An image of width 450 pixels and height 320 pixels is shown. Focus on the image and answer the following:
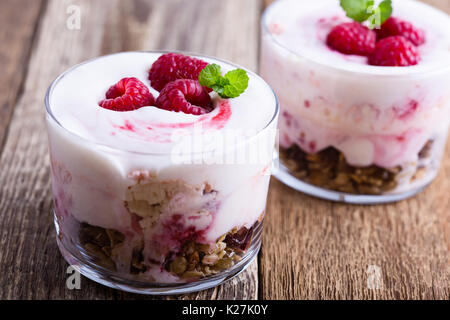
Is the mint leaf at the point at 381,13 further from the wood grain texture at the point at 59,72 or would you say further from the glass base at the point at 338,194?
the wood grain texture at the point at 59,72

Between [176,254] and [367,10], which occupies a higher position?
[367,10]

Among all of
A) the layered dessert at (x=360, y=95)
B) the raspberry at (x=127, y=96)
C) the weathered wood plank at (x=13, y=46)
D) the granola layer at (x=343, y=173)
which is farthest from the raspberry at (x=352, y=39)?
the weathered wood plank at (x=13, y=46)

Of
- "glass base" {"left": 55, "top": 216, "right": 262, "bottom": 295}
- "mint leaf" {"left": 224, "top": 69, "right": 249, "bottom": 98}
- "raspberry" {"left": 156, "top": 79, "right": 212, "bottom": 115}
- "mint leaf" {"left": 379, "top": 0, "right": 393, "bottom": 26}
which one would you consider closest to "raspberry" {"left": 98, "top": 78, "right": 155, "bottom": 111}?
"raspberry" {"left": 156, "top": 79, "right": 212, "bottom": 115}

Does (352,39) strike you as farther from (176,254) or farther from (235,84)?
(176,254)

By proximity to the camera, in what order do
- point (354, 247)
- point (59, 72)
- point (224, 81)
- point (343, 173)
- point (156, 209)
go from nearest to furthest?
point (156, 209), point (224, 81), point (354, 247), point (343, 173), point (59, 72)

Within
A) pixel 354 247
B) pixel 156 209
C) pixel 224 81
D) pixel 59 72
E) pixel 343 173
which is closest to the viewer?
pixel 156 209

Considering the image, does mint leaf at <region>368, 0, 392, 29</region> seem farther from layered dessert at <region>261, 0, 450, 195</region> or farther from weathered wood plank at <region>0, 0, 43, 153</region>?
weathered wood plank at <region>0, 0, 43, 153</region>

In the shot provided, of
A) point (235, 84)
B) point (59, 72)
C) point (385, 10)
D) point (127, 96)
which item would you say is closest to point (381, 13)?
point (385, 10)
